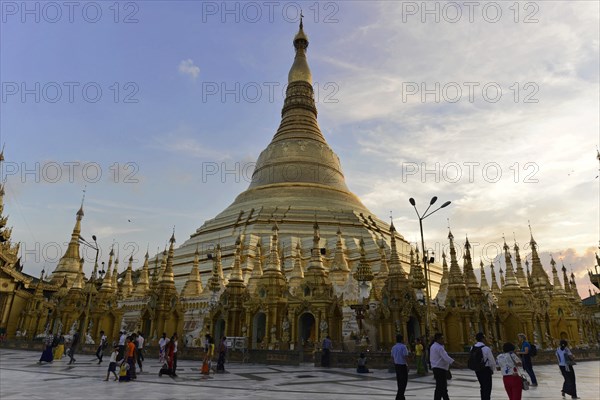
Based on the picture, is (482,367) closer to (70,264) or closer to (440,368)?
(440,368)

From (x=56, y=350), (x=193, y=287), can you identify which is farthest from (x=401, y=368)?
(x=193, y=287)

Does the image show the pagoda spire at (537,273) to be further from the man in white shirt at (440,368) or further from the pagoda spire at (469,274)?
the man in white shirt at (440,368)

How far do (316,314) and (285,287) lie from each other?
12.4 feet

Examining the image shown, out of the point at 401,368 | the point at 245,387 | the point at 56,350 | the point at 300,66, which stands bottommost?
the point at 245,387

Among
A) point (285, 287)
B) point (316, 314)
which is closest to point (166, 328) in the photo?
point (285, 287)

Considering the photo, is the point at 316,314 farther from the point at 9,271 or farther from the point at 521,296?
the point at 9,271

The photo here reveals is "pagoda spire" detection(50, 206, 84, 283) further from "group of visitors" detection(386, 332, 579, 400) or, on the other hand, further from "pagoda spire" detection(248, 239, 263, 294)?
"group of visitors" detection(386, 332, 579, 400)

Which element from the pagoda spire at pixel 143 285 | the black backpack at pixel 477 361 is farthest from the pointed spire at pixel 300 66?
the black backpack at pixel 477 361

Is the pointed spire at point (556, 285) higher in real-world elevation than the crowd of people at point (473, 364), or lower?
higher

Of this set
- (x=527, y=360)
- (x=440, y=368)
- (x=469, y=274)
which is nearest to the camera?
(x=440, y=368)

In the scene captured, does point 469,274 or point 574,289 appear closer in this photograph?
point 469,274

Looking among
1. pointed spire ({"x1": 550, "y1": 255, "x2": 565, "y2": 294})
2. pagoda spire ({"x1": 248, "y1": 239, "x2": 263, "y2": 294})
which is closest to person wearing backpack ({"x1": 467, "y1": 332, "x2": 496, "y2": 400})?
pagoda spire ({"x1": 248, "y1": 239, "x2": 263, "y2": 294})

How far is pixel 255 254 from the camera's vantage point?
1646 inches

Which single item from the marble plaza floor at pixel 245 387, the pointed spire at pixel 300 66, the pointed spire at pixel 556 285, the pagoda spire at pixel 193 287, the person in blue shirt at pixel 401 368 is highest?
the pointed spire at pixel 300 66
